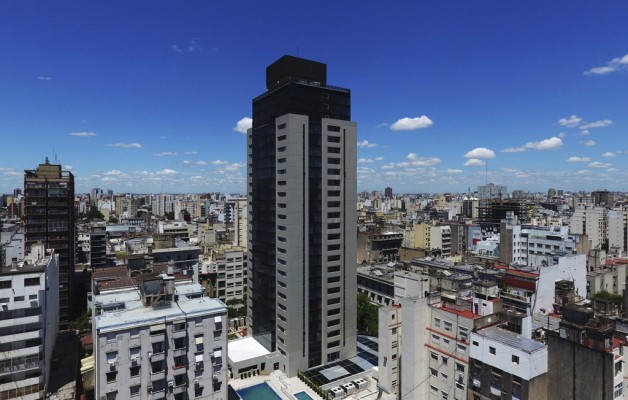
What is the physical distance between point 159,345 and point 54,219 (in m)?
52.0

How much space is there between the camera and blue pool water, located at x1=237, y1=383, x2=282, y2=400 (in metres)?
49.0

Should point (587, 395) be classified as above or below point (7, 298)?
below

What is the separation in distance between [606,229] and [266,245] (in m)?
132

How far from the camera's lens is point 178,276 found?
49562 millimetres

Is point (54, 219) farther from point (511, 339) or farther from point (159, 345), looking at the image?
point (511, 339)

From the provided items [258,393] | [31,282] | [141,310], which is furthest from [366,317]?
[31,282]

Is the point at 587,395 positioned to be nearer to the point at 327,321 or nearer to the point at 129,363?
the point at 327,321

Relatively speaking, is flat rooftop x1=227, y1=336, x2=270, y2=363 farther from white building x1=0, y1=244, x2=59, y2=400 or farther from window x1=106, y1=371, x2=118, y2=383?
white building x1=0, y1=244, x2=59, y2=400

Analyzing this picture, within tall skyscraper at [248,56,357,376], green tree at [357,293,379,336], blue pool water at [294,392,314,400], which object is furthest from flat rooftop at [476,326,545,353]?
green tree at [357,293,379,336]

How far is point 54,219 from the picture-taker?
71562 mm

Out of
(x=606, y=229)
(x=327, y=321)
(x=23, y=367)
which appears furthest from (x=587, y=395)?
(x=606, y=229)

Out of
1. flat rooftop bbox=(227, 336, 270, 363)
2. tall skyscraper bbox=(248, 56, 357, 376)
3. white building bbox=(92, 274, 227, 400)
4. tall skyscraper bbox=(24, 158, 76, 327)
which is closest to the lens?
white building bbox=(92, 274, 227, 400)

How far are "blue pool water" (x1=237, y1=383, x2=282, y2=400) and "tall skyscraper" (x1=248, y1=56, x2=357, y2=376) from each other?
431cm

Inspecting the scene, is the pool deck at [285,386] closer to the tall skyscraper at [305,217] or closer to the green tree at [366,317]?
the tall skyscraper at [305,217]
